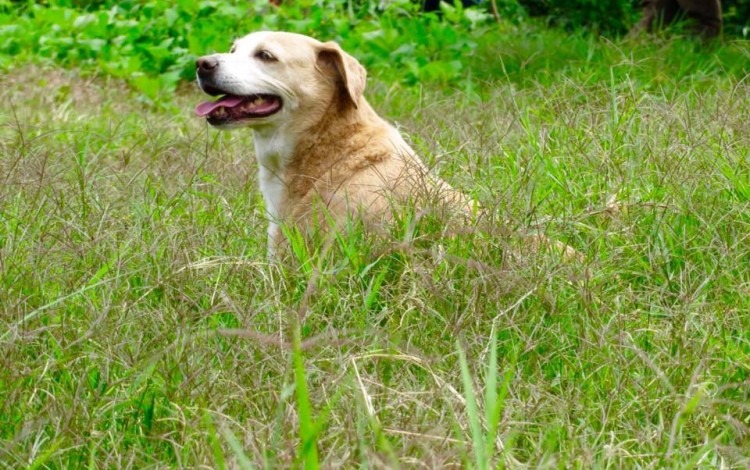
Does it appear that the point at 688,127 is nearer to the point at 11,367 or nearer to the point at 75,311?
the point at 75,311

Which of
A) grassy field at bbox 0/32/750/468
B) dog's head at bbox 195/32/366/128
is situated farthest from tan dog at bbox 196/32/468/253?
grassy field at bbox 0/32/750/468

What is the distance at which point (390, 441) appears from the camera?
265 cm

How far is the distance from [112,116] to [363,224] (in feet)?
12.7

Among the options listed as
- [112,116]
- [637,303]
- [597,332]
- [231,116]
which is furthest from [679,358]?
[112,116]

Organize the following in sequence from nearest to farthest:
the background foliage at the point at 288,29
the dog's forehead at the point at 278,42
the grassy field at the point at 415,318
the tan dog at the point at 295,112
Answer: the grassy field at the point at 415,318 < the tan dog at the point at 295,112 < the dog's forehead at the point at 278,42 < the background foliage at the point at 288,29

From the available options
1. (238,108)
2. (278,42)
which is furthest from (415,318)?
(278,42)

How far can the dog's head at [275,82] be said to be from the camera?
184 inches

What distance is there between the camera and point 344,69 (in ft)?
15.3

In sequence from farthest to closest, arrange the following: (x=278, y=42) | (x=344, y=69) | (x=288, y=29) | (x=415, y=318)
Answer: (x=288, y=29) < (x=278, y=42) < (x=344, y=69) < (x=415, y=318)

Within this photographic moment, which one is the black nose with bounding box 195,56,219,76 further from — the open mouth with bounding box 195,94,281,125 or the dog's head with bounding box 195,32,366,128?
the open mouth with bounding box 195,94,281,125

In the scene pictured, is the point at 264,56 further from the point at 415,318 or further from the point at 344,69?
the point at 415,318

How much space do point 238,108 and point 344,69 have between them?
448 mm

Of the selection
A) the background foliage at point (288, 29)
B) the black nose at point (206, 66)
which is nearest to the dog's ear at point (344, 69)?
the black nose at point (206, 66)

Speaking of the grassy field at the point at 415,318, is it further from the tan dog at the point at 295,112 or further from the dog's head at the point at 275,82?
the dog's head at the point at 275,82
